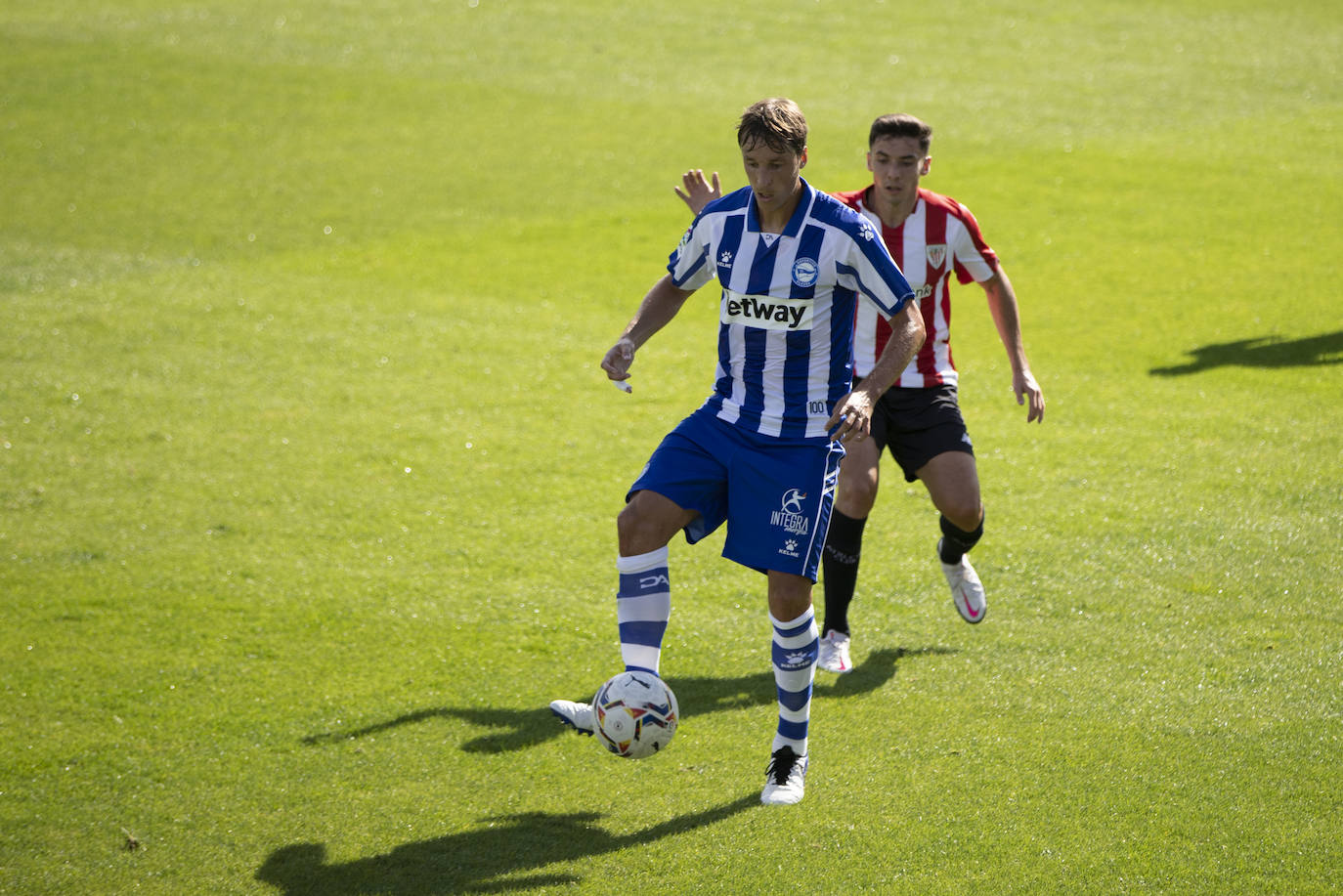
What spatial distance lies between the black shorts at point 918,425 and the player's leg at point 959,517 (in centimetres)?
5

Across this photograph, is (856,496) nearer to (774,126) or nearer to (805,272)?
(805,272)

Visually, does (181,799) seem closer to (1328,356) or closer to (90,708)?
(90,708)

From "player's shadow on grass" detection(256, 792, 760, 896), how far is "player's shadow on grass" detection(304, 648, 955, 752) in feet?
1.95

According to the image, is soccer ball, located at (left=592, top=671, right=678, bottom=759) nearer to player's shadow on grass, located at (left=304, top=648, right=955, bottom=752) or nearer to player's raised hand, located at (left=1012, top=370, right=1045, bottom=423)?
player's shadow on grass, located at (left=304, top=648, right=955, bottom=752)

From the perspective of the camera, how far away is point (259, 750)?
5129 millimetres

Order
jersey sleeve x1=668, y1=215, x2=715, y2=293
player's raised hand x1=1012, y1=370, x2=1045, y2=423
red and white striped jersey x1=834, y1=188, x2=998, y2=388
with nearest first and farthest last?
jersey sleeve x1=668, y1=215, x2=715, y2=293 → player's raised hand x1=1012, y1=370, x2=1045, y2=423 → red and white striped jersey x1=834, y1=188, x2=998, y2=388

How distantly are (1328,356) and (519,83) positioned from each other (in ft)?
43.7

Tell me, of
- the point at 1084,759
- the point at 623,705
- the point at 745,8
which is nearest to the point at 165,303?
the point at 623,705

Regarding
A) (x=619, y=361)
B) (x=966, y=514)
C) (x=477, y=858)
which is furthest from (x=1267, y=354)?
(x=477, y=858)

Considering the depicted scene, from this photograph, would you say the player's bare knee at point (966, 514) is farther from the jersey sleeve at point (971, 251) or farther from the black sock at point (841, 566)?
the jersey sleeve at point (971, 251)

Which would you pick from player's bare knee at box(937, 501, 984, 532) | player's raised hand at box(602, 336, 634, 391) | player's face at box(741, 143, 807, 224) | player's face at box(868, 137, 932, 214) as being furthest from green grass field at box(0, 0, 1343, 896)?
player's face at box(741, 143, 807, 224)

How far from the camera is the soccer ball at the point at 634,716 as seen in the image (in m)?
4.27

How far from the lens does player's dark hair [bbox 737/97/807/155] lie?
430 centimetres

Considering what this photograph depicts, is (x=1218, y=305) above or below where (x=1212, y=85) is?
below
